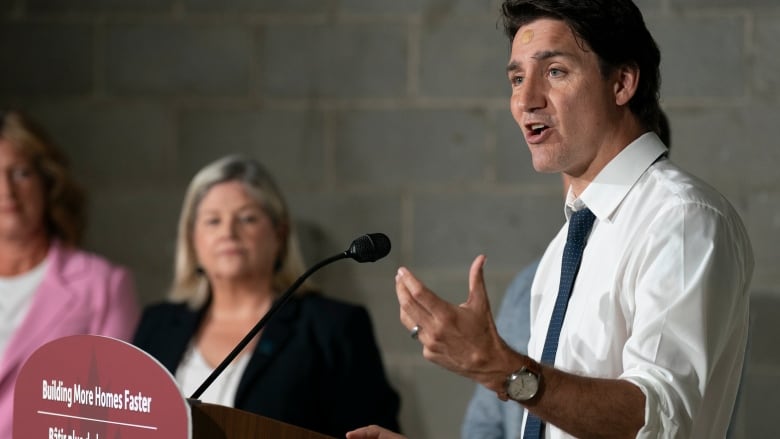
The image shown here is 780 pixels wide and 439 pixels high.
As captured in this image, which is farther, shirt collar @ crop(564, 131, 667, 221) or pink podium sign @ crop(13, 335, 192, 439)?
shirt collar @ crop(564, 131, 667, 221)

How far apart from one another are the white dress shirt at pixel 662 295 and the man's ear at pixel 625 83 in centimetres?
7

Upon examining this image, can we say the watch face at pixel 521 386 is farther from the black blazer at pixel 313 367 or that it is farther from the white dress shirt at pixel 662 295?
the black blazer at pixel 313 367

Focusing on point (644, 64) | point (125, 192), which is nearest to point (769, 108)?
point (644, 64)

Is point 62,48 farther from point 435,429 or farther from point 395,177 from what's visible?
point 435,429

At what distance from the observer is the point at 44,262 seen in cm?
336

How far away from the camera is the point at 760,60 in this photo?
10.9 ft

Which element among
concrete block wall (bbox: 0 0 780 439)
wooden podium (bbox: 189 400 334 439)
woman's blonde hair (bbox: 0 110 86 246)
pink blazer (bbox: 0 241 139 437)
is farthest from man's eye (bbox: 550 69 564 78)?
woman's blonde hair (bbox: 0 110 86 246)

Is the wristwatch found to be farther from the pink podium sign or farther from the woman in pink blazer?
the woman in pink blazer

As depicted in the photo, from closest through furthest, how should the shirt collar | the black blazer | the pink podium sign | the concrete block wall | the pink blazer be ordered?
the pink podium sign < the shirt collar < the black blazer < the pink blazer < the concrete block wall

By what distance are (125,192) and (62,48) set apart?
0.54m

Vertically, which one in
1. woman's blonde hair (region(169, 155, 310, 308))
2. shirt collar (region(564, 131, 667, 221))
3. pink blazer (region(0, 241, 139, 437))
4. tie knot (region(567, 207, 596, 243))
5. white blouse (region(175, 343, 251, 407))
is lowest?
white blouse (region(175, 343, 251, 407))

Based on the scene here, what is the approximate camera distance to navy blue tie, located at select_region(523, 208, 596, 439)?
1.72 m

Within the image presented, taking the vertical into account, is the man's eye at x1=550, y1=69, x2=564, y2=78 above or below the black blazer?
above

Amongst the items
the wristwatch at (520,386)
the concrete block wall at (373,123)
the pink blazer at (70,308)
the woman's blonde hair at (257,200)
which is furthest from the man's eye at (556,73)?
the pink blazer at (70,308)
